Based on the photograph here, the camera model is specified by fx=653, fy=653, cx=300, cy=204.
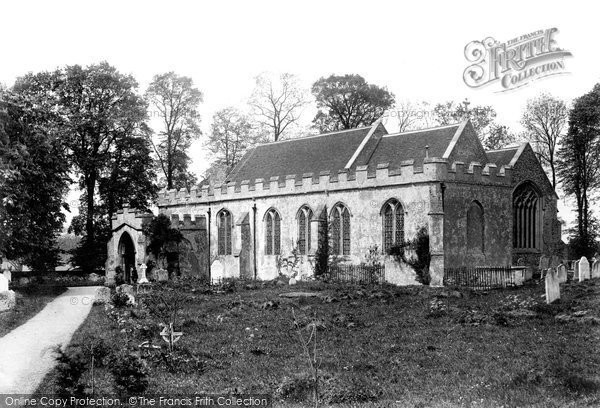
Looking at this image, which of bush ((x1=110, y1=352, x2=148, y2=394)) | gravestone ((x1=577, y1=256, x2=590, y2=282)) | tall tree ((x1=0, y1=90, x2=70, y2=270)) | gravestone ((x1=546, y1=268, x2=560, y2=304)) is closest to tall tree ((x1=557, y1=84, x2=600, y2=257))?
gravestone ((x1=577, y1=256, x2=590, y2=282))

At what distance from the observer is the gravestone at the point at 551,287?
1920 cm

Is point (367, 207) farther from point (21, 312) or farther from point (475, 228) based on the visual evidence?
point (21, 312)

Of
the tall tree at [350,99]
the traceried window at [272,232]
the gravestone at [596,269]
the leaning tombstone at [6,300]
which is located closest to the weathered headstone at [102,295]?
the leaning tombstone at [6,300]

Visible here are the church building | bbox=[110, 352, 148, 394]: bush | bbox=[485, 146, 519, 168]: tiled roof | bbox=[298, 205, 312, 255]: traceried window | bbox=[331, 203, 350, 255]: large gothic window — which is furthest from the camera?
bbox=[298, 205, 312, 255]: traceried window

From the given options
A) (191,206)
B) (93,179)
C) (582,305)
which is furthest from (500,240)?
(93,179)

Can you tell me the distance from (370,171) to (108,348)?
23.0m

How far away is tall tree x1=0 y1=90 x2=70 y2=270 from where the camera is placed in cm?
2428

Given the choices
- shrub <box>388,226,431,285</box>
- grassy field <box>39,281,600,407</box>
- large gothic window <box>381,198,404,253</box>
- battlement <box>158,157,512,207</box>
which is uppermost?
battlement <box>158,157,512,207</box>

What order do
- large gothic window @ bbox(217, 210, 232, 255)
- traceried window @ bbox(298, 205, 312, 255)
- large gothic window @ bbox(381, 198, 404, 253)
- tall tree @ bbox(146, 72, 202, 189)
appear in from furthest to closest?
tall tree @ bbox(146, 72, 202, 189) → large gothic window @ bbox(217, 210, 232, 255) → traceried window @ bbox(298, 205, 312, 255) → large gothic window @ bbox(381, 198, 404, 253)

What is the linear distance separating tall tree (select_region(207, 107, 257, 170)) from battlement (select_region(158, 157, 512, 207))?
1743 cm

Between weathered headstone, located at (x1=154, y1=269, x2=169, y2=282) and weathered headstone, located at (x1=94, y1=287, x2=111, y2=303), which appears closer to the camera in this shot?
weathered headstone, located at (x1=94, y1=287, x2=111, y2=303)

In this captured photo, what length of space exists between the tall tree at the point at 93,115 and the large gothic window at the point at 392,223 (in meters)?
20.9

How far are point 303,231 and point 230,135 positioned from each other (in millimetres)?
24884

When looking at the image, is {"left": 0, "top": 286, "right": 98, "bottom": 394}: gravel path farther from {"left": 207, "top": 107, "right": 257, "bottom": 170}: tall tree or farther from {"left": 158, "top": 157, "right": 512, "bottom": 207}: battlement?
{"left": 207, "top": 107, "right": 257, "bottom": 170}: tall tree
